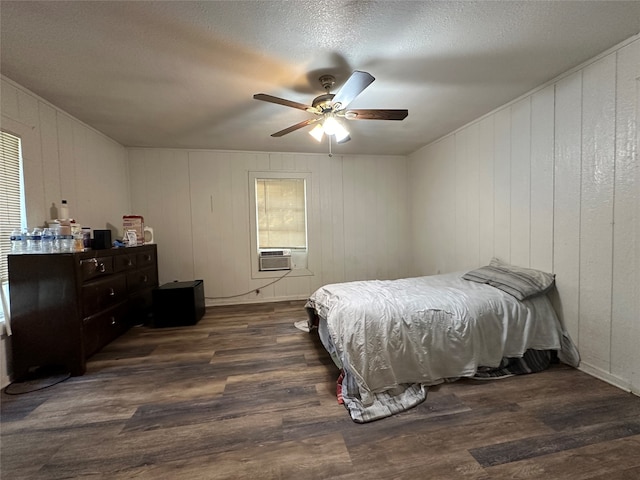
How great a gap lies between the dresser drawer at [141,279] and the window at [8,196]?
0.99 m

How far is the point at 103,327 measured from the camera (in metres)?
2.46

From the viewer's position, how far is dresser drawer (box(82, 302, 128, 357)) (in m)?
2.21

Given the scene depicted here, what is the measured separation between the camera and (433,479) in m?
1.19

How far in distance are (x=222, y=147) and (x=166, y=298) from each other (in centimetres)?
220

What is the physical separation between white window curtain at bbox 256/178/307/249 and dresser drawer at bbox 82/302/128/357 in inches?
76.4

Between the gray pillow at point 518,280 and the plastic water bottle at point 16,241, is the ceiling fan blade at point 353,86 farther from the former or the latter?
the plastic water bottle at point 16,241

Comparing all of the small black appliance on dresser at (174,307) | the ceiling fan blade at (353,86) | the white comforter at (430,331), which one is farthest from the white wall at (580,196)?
the small black appliance on dresser at (174,307)

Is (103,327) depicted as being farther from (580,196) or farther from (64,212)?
(580,196)

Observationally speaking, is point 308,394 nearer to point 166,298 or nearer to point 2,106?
point 166,298

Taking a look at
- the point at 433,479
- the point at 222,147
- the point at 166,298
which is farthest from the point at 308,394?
the point at 222,147

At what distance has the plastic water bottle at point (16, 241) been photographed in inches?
79.4

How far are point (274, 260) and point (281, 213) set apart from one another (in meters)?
0.76

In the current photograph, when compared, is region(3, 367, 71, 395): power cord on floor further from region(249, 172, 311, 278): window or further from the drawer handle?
region(249, 172, 311, 278): window

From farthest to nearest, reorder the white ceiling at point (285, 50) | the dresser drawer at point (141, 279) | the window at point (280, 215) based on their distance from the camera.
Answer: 1. the window at point (280, 215)
2. the dresser drawer at point (141, 279)
3. the white ceiling at point (285, 50)
